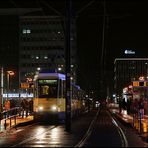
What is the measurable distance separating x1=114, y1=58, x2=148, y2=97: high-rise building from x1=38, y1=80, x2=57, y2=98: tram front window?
95161mm

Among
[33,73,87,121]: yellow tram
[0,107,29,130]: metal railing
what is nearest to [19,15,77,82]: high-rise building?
[0,107,29,130]: metal railing

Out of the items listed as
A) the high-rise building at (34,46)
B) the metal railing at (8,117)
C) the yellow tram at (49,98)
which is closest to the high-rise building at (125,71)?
the high-rise building at (34,46)

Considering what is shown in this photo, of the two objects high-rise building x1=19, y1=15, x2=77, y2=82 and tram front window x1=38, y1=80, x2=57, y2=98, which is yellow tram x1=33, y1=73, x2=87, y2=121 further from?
high-rise building x1=19, y1=15, x2=77, y2=82

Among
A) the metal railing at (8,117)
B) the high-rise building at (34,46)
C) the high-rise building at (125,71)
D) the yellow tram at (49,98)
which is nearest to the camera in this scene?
the metal railing at (8,117)

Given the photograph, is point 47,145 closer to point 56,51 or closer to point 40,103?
point 40,103

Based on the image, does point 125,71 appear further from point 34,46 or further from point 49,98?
point 49,98

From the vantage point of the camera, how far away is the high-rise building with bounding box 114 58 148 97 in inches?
5720

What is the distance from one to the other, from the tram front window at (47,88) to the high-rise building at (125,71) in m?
95.2

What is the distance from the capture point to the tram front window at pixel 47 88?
1615 inches

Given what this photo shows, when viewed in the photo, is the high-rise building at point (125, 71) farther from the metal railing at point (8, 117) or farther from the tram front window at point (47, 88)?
the metal railing at point (8, 117)

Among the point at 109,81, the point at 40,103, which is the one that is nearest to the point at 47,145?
the point at 40,103

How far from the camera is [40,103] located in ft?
134

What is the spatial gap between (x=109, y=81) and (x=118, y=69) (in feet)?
47.2

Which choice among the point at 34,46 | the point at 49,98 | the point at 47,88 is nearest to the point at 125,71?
the point at 34,46
